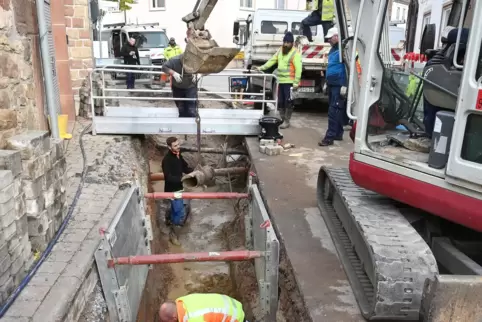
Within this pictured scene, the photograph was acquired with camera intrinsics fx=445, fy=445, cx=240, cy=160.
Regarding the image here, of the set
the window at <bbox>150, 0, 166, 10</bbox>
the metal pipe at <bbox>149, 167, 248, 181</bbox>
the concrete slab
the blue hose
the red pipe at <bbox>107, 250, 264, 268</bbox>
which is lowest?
the metal pipe at <bbox>149, 167, 248, 181</bbox>

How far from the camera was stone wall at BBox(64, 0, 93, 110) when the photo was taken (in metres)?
9.08

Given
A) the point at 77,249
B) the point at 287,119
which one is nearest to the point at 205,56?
the point at 77,249

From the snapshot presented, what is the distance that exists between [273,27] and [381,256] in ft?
37.4

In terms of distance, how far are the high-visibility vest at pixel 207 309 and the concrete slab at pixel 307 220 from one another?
60 cm

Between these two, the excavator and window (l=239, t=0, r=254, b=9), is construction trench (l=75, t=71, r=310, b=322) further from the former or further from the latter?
window (l=239, t=0, r=254, b=9)

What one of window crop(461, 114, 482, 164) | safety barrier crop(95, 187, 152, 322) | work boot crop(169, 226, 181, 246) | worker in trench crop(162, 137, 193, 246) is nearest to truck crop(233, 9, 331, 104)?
worker in trench crop(162, 137, 193, 246)

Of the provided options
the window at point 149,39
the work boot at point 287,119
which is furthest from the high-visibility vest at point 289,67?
the window at point 149,39

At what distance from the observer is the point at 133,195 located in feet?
15.0

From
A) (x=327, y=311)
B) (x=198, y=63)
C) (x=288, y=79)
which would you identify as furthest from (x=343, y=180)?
(x=288, y=79)

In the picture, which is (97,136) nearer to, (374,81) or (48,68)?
(48,68)

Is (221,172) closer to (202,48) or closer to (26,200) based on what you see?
(202,48)

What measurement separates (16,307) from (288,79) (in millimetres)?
6913

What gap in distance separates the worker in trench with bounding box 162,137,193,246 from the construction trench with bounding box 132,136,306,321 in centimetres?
15

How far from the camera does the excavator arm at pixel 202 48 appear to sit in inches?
180
